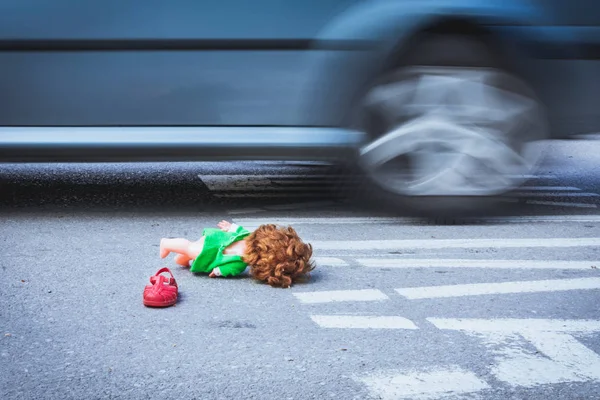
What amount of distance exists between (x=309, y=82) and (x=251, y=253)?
136cm

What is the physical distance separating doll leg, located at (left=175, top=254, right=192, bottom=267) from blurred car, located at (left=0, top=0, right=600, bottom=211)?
95 cm

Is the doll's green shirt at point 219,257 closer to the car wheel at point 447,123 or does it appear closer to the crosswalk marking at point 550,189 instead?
the car wheel at point 447,123

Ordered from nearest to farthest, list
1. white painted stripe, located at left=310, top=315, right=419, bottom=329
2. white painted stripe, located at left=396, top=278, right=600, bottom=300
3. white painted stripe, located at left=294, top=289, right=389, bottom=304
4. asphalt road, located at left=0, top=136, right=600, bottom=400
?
asphalt road, located at left=0, top=136, right=600, bottom=400 < white painted stripe, located at left=310, top=315, right=419, bottom=329 < white painted stripe, located at left=294, top=289, right=389, bottom=304 < white painted stripe, located at left=396, top=278, right=600, bottom=300

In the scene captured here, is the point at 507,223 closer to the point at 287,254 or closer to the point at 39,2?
the point at 287,254

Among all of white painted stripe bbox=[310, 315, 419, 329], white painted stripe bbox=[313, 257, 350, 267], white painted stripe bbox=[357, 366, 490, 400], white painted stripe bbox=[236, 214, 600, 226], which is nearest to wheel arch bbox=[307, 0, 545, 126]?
white painted stripe bbox=[236, 214, 600, 226]

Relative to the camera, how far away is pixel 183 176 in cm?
760

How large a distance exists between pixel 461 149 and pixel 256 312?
6.98ft

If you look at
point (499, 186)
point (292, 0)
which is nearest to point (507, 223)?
point (499, 186)

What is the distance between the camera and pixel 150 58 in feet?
17.9

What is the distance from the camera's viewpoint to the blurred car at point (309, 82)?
17.8ft

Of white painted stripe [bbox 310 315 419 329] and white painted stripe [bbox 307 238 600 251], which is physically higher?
white painted stripe [bbox 307 238 600 251]

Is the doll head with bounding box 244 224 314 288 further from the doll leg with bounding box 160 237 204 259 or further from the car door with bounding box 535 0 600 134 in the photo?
the car door with bounding box 535 0 600 134

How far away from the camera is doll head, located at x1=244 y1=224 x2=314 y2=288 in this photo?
446 cm

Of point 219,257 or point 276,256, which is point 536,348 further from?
point 219,257
